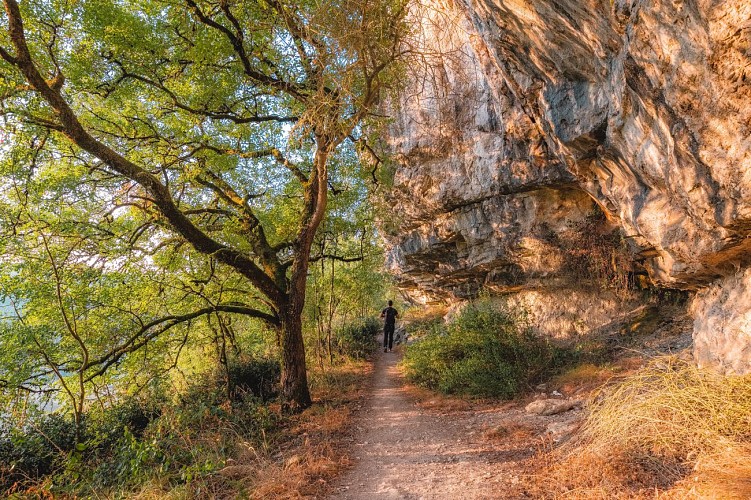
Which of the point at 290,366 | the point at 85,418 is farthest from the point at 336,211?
the point at 85,418

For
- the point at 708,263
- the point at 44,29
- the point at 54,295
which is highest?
the point at 44,29

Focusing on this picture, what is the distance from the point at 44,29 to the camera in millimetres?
5406

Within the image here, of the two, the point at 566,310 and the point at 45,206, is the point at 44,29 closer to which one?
the point at 45,206

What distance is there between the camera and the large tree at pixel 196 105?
4684mm

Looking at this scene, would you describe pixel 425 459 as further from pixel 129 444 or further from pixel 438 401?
pixel 129 444

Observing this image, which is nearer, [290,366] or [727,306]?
[727,306]

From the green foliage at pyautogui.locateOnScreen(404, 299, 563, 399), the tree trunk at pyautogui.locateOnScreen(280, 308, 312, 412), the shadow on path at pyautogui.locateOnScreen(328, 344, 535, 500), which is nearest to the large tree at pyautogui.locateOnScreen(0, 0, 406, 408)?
the tree trunk at pyautogui.locateOnScreen(280, 308, 312, 412)

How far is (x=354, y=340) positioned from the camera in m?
15.1

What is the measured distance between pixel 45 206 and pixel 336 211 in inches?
239

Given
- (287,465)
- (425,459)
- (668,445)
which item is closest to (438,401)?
(425,459)

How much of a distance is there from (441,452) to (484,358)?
9.94 ft

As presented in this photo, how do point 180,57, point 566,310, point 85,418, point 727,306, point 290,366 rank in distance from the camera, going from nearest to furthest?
point 727,306, point 85,418, point 180,57, point 290,366, point 566,310

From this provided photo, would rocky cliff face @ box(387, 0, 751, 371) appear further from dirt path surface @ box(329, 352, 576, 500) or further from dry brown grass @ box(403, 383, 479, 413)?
dry brown grass @ box(403, 383, 479, 413)

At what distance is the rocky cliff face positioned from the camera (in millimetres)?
3217
